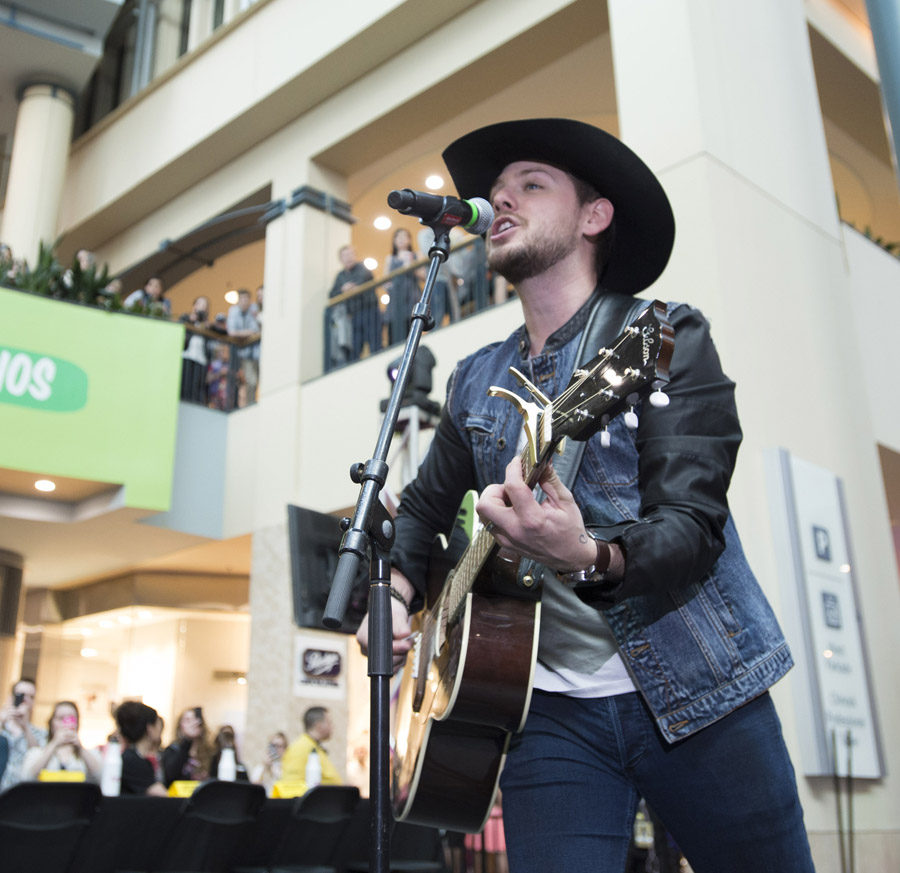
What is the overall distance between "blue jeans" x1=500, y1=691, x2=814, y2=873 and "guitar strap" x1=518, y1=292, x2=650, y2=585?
0.73 ft

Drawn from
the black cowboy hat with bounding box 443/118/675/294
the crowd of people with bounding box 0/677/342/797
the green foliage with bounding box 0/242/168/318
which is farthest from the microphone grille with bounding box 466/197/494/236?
the green foliage with bounding box 0/242/168/318

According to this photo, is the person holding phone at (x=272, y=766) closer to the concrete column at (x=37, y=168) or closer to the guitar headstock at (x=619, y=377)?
the guitar headstock at (x=619, y=377)

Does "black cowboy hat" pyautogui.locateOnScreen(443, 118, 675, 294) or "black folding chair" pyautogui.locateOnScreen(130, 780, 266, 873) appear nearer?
"black cowboy hat" pyautogui.locateOnScreen(443, 118, 675, 294)

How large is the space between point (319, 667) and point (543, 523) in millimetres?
7680

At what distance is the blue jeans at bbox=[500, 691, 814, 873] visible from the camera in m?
1.47

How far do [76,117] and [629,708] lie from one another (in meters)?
13.6

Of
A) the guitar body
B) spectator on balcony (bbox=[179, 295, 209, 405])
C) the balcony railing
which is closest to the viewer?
the guitar body

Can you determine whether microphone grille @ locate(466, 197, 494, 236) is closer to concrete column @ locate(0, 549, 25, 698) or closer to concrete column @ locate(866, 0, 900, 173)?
concrete column @ locate(866, 0, 900, 173)

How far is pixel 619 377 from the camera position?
1451mm

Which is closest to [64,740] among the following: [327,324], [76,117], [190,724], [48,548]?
[190,724]

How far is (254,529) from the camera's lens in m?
9.41

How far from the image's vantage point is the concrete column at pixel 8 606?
1105 cm

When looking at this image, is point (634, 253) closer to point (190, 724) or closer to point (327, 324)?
point (190, 724)

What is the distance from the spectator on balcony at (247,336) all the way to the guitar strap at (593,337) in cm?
854
